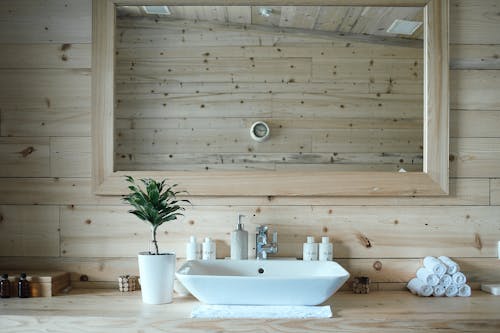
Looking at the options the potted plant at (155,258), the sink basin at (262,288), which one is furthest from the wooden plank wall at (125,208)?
the sink basin at (262,288)

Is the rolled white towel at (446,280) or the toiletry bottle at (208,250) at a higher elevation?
the toiletry bottle at (208,250)

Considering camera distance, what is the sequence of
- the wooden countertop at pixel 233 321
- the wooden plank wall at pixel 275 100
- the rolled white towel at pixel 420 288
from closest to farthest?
the wooden countertop at pixel 233 321 < the rolled white towel at pixel 420 288 < the wooden plank wall at pixel 275 100

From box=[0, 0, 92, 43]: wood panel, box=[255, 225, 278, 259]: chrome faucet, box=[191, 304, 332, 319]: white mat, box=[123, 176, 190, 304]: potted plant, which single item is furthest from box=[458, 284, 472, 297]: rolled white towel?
box=[0, 0, 92, 43]: wood panel

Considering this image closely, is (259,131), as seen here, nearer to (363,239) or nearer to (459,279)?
(363,239)

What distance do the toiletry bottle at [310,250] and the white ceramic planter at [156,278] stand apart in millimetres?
538

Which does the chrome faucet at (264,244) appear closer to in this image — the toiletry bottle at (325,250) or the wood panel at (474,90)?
the toiletry bottle at (325,250)

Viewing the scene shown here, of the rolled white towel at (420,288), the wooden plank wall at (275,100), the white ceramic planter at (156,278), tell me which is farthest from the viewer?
the wooden plank wall at (275,100)

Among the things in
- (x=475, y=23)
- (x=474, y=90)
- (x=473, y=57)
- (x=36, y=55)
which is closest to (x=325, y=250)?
(x=474, y=90)

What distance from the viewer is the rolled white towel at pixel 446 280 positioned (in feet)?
6.88

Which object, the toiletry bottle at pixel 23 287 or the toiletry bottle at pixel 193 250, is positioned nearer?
the toiletry bottle at pixel 23 287

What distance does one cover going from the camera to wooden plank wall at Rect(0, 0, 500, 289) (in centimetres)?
226

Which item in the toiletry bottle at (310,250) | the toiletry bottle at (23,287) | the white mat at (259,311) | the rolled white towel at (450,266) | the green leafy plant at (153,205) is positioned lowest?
the white mat at (259,311)

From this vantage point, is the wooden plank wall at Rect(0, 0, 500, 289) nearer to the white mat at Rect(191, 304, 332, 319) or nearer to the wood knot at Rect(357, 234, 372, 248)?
the wood knot at Rect(357, 234, 372, 248)

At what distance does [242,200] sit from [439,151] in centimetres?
82
